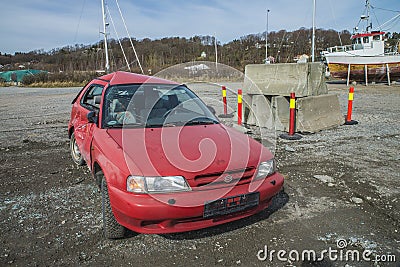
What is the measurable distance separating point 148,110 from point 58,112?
33.8 feet

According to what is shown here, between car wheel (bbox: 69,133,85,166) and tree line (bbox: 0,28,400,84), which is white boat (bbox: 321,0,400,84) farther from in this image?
car wheel (bbox: 69,133,85,166)

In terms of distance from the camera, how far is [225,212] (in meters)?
2.80

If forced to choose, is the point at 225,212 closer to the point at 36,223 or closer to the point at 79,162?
the point at 36,223

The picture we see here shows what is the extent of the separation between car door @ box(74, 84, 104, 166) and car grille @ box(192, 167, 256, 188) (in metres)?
1.78

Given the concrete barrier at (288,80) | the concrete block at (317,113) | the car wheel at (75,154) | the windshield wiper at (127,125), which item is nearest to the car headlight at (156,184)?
the windshield wiper at (127,125)

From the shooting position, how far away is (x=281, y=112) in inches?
327

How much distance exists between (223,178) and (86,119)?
8.42 feet

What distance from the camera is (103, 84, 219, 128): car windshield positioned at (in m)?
3.75

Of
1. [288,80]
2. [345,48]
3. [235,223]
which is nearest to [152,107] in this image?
[235,223]

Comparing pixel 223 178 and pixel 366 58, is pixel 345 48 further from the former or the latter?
pixel 223 178

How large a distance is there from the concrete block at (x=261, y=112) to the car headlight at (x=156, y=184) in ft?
20.6

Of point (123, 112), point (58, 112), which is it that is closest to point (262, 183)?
point (123, 112)

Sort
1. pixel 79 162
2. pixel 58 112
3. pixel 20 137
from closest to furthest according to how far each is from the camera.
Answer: pixel 79 162
pixel 20 137
pixel 58 112

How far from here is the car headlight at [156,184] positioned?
267cm
